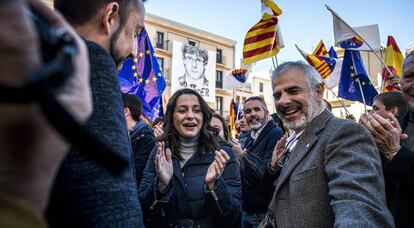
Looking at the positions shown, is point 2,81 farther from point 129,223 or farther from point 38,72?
point 129,223

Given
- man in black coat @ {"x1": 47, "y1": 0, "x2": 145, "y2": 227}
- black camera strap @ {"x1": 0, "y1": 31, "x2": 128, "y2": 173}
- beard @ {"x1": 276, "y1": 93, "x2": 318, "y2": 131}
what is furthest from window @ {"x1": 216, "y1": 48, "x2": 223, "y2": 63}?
black camera strap @ {"x1": 0, "y1": 31, "x2": 128, "y2": 173}

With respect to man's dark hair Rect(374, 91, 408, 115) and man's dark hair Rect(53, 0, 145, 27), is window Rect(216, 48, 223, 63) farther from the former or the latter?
man's dark hair Rect(53, 0, 145, 27)

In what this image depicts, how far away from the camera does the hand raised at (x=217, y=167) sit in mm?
2803

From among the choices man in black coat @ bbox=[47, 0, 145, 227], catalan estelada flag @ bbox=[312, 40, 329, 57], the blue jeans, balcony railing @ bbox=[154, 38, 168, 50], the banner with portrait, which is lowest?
the blue jeans

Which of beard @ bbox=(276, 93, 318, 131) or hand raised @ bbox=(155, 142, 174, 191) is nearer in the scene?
beard @ bbox=(276, 93, 318, 131)

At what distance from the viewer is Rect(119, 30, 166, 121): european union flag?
5.94 meters

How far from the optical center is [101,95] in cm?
99

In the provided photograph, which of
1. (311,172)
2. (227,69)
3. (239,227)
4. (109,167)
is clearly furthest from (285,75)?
(227,69)

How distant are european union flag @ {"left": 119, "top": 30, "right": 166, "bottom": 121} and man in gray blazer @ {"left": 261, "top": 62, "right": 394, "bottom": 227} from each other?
3785 millimetres

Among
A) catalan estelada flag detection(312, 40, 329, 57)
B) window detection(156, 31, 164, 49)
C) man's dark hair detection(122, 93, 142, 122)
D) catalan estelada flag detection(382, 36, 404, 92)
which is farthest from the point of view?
window detection(156, 31, 164, 49)

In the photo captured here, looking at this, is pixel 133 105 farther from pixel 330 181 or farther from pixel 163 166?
pixel 330 181

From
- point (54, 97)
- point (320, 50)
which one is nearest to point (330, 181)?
point (54, 97)

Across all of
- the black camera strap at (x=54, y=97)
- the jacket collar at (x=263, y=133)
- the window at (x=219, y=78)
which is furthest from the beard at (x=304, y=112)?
the window at (x=219, y=78)

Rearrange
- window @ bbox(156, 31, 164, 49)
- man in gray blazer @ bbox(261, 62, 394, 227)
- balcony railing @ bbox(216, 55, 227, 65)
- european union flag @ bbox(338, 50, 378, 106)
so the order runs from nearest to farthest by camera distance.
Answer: man in gray blazer @ bbox(261, 62, 394, 227) → european union flag @ bbox(338, 50, 378, 106) → window @ bbox(156, 31, 164, 49) → balcony railing @ bbox(216, 55, 227, 65)
